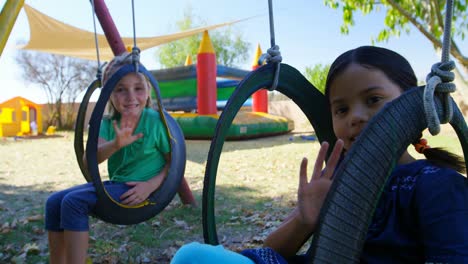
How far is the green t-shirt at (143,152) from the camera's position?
1893 millimetres

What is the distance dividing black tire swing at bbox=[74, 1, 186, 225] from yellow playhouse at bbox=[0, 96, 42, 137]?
12248 millimetres

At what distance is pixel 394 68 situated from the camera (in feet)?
3.10

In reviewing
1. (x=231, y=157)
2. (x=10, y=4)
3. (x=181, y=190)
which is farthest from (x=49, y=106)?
(x=10, y=4)

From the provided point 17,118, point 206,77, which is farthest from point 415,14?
point 17,118

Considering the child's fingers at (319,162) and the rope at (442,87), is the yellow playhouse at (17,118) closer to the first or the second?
the child's fingers at (319,162)

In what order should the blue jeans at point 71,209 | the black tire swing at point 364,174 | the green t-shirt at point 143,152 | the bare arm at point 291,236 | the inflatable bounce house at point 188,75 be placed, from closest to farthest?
the black tire swing at point 364,174, the bare arm at point 291,236, the blue jeans at point 71,209, the green t-shirt at point 143,152, the inflatable bounce house at point 188,75

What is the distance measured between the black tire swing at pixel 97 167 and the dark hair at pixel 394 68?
1.06 m

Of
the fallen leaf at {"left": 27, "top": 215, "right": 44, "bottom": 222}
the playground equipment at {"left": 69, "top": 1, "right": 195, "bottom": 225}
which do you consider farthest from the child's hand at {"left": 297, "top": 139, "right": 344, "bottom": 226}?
the fallen leaf at {"left": 27, "top": 215, "right": 44, "bottom": 222}

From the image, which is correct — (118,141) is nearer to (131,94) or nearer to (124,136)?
(124,136)

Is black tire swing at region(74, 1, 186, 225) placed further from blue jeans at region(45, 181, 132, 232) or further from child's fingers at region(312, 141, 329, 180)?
child's fingers at region(312, 141, 329, 180)

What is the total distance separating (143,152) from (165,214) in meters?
1.10

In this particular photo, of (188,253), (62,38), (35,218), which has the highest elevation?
(62,38)

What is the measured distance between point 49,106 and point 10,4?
53.7 ft

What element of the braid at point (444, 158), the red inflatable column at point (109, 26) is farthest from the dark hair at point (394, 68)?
the red inflatable column at point (109, 26)
